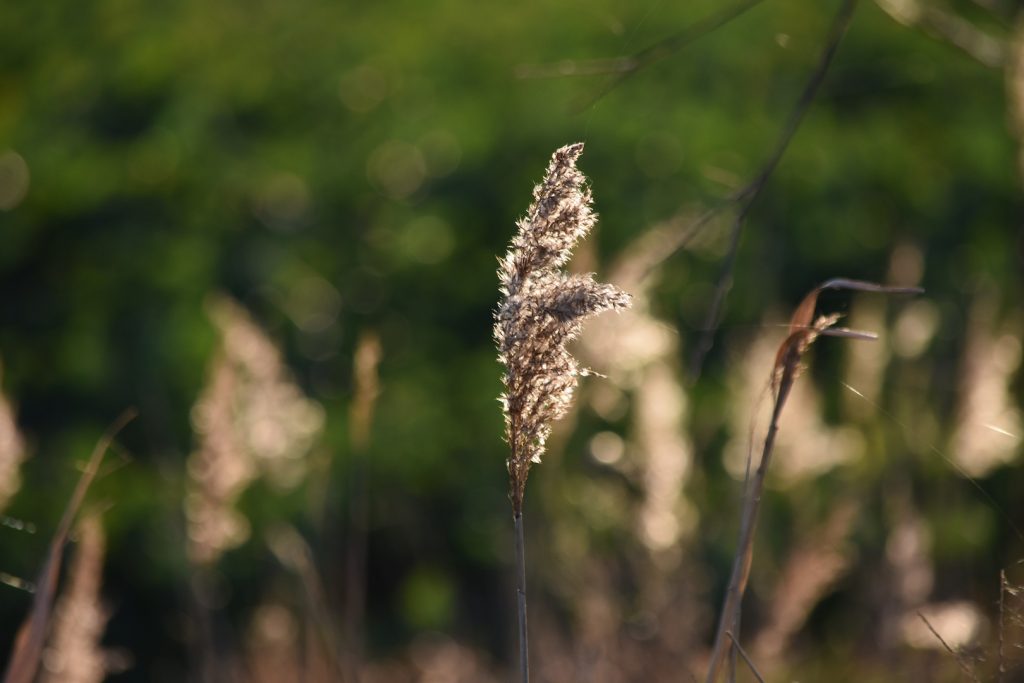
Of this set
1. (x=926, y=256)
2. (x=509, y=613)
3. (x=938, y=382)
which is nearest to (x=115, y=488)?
(x=509, y=613)

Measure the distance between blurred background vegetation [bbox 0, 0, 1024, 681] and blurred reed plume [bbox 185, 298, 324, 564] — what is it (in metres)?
0.53

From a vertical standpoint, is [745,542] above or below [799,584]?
above

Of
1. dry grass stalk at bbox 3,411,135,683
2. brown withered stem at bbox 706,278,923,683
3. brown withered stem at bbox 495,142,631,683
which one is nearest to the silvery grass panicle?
brown withered stem at bbox 495,142,631,683

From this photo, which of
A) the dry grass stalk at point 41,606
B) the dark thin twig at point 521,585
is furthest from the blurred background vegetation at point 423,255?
the dark thin twig at point 521,585

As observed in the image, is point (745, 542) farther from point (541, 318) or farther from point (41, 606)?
point (41, 606)

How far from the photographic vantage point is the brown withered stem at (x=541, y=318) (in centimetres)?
94

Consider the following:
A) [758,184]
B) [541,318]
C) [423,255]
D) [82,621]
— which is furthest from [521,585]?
[423,255]

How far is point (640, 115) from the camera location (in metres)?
4.41

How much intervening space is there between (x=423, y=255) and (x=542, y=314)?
3.74 m

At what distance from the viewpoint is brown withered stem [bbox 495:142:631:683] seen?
94 centimetres

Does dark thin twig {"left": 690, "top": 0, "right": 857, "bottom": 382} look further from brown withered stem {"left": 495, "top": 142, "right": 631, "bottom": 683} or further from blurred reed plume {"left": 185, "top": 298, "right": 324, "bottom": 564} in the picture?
blurred reed plume {"left": 185, "top": 298, "right": 324, "bottom": 564}

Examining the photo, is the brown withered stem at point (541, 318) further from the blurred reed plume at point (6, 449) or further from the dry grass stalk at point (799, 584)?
the blurred reed plume at point (6, 449)

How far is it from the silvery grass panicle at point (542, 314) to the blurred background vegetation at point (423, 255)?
2498 millimetres

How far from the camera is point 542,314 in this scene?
0.95m
